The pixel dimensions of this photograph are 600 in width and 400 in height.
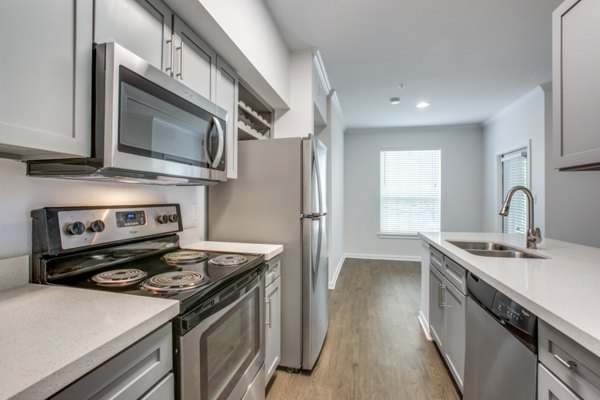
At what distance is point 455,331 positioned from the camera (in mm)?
1786

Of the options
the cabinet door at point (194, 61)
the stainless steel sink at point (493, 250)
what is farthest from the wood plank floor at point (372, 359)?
the cabinet door at point (194, 61)

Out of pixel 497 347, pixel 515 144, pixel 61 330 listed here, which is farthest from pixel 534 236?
pixel 515 144

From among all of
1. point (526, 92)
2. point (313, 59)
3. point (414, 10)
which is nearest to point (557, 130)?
point (414, 10)

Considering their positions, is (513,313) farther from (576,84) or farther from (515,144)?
(515,144)

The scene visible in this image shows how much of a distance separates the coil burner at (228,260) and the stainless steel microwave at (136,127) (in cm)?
41

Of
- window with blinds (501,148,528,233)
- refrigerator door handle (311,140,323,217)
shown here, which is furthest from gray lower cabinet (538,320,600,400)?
window with blinds (501,148,528,233)

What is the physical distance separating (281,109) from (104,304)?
225 cm

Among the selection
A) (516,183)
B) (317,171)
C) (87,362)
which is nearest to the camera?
(87,362)

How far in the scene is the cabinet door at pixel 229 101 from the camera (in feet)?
5.73

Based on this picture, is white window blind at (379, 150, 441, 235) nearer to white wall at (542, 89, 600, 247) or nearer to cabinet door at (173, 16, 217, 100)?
white wall at (542, 89, 600, 247)

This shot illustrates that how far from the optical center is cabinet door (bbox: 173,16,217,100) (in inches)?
53.5

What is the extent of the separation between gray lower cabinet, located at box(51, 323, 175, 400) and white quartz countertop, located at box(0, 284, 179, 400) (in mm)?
24

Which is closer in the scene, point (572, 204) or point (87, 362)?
point (87, 362)

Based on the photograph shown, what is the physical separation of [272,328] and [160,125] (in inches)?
52.2
